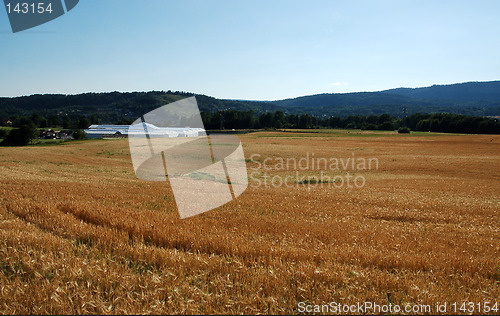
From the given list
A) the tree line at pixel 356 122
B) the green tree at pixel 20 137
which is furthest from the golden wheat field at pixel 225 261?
the tree line at pixel 356 122

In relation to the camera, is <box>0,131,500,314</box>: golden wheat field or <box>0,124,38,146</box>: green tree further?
<box>0,124,38,146</box>: green tree

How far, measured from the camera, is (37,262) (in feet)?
18.3

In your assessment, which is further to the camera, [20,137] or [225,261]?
[20,137]

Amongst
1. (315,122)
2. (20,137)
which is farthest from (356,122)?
(20,137)

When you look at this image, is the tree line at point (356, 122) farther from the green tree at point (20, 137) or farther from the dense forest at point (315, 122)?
the green tree at point (20, 137)

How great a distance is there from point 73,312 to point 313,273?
3454 mm

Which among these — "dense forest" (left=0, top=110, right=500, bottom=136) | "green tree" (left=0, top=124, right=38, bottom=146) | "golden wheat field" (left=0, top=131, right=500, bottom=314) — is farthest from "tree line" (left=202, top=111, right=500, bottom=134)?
"golden wheat field" (left=0, top=131, right=500, bottom=314)

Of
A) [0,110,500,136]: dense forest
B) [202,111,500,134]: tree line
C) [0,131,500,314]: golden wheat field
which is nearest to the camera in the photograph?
[0,131,500,314]: golden wheat field

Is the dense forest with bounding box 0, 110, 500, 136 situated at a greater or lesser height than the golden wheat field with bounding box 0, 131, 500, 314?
greater

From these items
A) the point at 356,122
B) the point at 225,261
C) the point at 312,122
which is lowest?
the point at 225,261

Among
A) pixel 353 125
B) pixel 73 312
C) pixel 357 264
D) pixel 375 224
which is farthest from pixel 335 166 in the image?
pixel 353 125

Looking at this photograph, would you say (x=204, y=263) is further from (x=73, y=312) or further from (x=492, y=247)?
(x=492, y=247)

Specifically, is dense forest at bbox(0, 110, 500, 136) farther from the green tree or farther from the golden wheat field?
the golden wheat field

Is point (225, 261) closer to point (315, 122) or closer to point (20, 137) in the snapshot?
point (20, 137)
